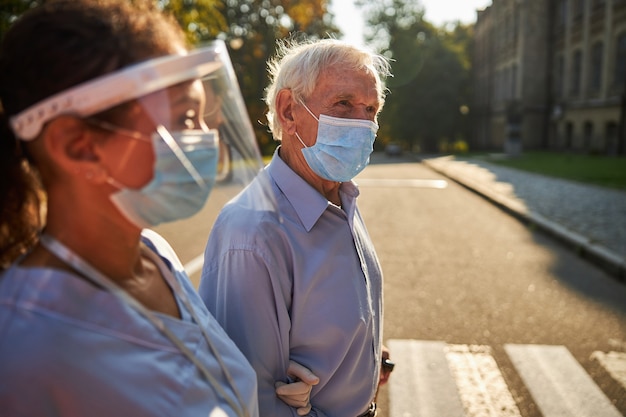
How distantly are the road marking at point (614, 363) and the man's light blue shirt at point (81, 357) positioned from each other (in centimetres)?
385

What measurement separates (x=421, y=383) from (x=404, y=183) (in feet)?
55.8

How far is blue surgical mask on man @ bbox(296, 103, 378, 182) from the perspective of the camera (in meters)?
1.98

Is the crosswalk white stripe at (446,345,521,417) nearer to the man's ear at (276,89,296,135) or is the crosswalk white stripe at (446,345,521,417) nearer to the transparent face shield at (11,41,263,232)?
the man's ear at (276,89,296,135)

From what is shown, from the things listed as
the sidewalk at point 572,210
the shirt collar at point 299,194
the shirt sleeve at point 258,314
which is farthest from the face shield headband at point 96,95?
the sidewalk at point 572,210

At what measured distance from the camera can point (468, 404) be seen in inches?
144

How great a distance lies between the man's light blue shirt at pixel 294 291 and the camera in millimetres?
1602

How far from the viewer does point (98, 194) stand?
1.06 m

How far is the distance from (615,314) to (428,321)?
6.01 feet

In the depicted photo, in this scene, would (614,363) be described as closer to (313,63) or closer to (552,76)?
(313,63)

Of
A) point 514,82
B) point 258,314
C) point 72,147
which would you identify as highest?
point 514,82

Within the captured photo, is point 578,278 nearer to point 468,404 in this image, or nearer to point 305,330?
point 468,404

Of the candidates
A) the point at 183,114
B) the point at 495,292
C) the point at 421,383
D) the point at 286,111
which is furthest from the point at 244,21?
the point at 183,114

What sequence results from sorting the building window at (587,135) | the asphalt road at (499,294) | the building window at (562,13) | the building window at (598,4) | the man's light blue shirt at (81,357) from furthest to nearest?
the building window at (562,13), the building window at (587,135), the building window at (598,4), the asphalt road at (499,294), the man's light blue shirt at (81,357)

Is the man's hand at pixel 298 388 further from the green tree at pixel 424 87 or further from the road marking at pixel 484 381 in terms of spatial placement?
the green tree at pixel 424 87
